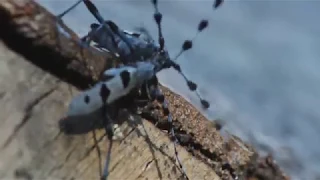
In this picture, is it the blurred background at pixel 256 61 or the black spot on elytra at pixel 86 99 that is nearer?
the black spot on elytra at pixel 86 99

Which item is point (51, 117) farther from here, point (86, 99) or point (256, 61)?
point (256, 61)

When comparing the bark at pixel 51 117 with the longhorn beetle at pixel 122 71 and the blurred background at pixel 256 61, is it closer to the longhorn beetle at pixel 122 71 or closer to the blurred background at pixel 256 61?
the longhorn beetle at pixel 122 71

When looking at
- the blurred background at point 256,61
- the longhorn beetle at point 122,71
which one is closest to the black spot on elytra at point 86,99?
the longhorn beetle at point 122,71

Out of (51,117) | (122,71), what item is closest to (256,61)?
(122,71)

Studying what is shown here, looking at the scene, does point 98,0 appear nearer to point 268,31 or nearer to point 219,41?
point 219,41

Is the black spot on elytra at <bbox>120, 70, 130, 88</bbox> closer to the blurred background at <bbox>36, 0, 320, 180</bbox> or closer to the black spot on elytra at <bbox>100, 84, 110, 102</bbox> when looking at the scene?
the black spot on elytra at <bbox>100, 84, 110, 102</bbox>

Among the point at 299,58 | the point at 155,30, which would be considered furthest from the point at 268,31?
the point at 155,30

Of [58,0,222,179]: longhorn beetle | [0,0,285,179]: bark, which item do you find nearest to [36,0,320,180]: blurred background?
[58,0,222,179]: longhorn beetle
